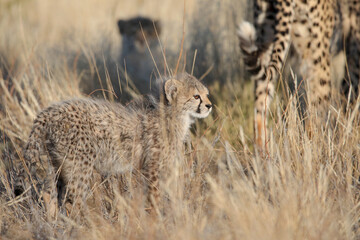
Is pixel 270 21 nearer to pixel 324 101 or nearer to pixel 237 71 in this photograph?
pixel 324 101

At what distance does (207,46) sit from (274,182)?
281 centimetres

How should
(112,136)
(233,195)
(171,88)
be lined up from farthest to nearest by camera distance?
(171,88) < (112,136) < (233,195)

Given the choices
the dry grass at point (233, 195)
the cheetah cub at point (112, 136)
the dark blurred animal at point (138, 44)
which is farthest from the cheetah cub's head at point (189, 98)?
the dark blurred animal at point (138, 44)

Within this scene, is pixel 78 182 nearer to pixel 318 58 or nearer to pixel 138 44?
pixel 318 58

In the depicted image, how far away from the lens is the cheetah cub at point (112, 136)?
262cm

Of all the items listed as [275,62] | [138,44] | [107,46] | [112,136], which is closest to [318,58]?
[275,62]

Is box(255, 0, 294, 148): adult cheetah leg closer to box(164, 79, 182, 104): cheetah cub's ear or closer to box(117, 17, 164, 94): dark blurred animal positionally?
box(164, 79, 182, 104): cheetah cub's ear

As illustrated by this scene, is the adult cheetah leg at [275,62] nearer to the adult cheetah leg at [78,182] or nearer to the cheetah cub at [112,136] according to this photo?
the cheetah cub at [112,136]

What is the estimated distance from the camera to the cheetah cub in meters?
2.62

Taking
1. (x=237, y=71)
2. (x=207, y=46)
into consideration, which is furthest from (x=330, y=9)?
(x=207, y=46)

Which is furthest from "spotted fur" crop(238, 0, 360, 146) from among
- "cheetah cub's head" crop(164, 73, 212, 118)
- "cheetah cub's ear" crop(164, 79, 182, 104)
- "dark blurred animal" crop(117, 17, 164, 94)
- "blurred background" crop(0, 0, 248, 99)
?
"dark blurred animal" crop(117, 17, 164, 94)

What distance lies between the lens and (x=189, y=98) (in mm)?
2959

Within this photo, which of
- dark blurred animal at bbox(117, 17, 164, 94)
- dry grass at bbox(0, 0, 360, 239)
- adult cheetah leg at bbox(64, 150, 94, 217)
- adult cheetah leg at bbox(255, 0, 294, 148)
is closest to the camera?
dry grass at bbox(0, 0, 360, 239)

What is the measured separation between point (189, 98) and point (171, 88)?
4.8 inches
